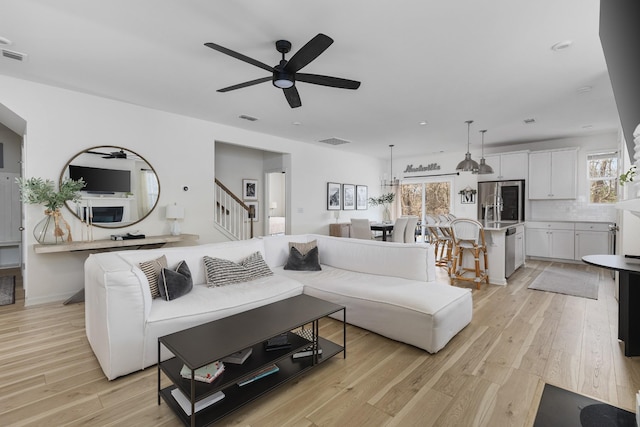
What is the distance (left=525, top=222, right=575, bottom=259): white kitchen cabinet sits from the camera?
20.4 ft

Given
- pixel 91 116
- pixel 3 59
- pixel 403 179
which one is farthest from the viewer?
pixel 403 179

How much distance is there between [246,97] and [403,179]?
628 cm

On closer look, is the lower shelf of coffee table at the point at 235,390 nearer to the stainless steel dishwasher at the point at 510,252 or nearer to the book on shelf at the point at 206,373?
the book on shelf at the point at 206,373

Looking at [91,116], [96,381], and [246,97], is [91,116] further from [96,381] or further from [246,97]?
[96,381]

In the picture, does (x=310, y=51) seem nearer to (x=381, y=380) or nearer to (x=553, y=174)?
(x=381, y=380)

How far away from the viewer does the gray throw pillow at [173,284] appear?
2.55 m

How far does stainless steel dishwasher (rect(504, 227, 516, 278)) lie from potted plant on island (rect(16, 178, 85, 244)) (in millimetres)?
6106

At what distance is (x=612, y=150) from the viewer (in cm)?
610

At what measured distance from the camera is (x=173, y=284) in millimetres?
2598

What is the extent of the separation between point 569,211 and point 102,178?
28.8 ft

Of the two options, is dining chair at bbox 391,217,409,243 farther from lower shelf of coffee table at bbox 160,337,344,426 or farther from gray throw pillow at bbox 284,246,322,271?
lower shelf of coffee table at bbox 160,337,344,426

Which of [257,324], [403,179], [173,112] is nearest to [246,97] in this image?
[173,112]

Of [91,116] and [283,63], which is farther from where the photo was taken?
[91,116]

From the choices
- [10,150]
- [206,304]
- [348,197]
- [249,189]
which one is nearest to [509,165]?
[348,197]
